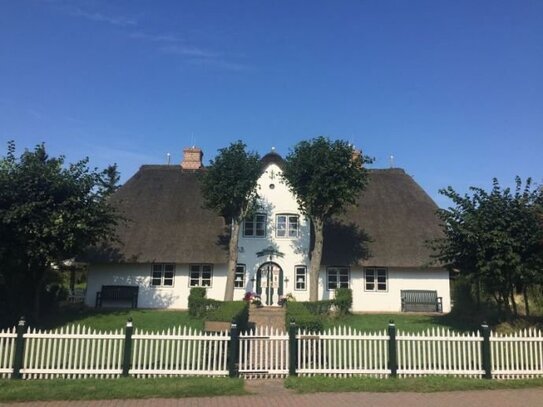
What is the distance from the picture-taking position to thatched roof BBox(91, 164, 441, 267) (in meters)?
25.9

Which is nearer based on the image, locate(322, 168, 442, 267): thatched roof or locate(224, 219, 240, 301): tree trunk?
locate(224, 219, 240, 301): tree trunk

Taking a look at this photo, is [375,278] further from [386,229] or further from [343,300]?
[343,300]

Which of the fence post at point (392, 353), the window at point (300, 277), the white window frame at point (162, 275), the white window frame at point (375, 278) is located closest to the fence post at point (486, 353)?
the fence post at point (392, 353)

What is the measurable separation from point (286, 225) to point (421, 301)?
26.0 feet

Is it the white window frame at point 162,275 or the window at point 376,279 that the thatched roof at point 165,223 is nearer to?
the white window frame at point 162,275

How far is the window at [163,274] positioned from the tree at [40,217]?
6450 mm

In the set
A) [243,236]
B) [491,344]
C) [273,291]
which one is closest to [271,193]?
[243,236]

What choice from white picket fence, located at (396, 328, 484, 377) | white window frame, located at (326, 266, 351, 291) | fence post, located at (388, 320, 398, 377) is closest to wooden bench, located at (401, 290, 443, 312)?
white window frame, located at (326, 266, 351, 291)

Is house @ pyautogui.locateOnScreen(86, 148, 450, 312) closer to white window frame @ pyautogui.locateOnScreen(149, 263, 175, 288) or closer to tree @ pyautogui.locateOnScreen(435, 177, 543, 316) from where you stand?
white window frame @ pyautogui.locateOnScreen(149, 263, 175, 288)

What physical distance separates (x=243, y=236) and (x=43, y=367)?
17.0m

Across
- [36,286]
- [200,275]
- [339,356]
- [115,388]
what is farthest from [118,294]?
[339,356]

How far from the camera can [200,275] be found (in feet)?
86.6

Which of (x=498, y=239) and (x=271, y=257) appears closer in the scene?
(x=498, y=239)

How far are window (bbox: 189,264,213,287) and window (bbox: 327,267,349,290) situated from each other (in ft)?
20.4
